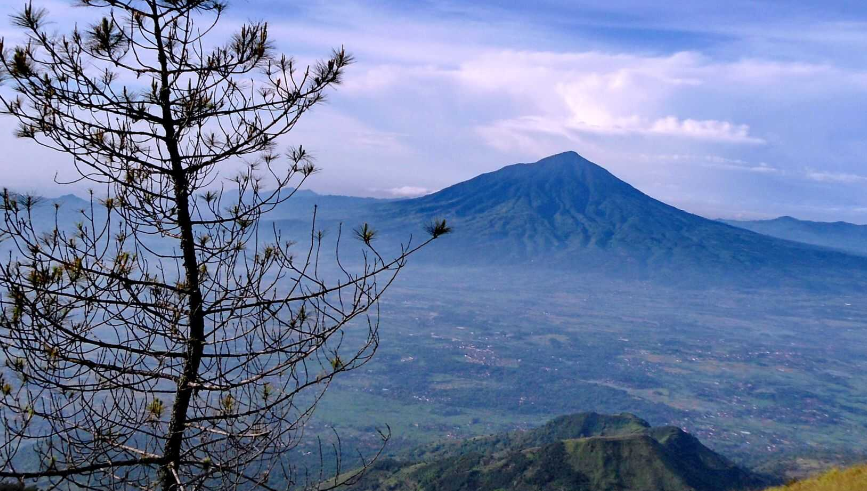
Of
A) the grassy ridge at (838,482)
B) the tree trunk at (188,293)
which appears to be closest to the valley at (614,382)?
the grassy ridge at (838,482)

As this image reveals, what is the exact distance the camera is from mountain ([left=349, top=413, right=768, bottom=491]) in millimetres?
40688

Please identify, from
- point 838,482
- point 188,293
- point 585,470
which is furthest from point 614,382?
point 188,293

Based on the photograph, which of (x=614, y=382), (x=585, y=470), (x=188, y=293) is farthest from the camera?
(x=614, y=382)

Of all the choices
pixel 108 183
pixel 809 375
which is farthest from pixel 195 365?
pixel 809 375

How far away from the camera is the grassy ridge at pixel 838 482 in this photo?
374 inches

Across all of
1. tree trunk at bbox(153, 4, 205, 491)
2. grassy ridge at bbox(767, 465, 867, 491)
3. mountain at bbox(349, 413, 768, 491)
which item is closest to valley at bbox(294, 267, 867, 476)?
mountain at bbox(349, 413, 768, 491)

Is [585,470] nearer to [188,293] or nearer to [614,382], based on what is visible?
[188,293]

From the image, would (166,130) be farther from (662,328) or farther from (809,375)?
(662,328)

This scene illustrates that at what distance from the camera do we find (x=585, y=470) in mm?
41469

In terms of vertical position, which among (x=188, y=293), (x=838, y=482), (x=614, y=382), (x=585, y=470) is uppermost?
(x=188, y=293)

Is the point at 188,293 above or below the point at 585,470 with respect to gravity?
above

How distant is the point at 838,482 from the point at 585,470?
110 feet

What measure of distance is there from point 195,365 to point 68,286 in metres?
1.15

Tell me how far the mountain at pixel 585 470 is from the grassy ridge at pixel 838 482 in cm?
2955
